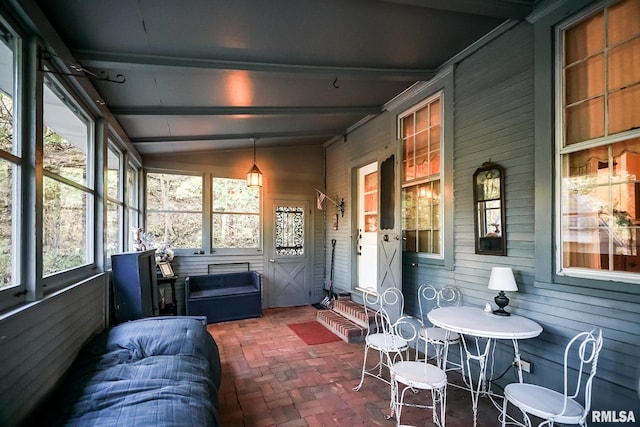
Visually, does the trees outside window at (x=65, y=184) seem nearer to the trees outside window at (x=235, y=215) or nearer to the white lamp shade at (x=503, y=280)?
the trees outside window at (x=235, y=215)

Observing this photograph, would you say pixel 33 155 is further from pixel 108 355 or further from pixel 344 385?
pixel 344 385

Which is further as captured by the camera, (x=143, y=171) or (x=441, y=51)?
(x=143, y=171)

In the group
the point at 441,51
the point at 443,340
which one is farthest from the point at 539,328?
the point at 441,51

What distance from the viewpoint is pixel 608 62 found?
221 centimetres

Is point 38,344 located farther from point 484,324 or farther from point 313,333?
point 313,333

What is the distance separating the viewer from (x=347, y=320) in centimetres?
471

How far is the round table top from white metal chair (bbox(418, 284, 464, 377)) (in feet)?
1.03

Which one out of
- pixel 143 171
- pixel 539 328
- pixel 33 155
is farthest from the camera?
pixel 143 171

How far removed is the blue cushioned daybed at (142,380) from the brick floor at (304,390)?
1.41 ft

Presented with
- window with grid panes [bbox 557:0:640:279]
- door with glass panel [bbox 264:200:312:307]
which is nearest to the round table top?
window with grid panes [bbox 557:0:640:279]

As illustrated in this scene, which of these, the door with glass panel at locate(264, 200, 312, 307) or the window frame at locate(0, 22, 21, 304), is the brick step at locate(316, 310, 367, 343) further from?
the window frame at locate(0, 22, 21, 304)

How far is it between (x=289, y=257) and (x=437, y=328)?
3490 millimetres

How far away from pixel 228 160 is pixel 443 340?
182 inches

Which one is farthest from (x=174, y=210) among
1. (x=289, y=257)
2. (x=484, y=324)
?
(x=484, y=324)
